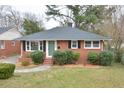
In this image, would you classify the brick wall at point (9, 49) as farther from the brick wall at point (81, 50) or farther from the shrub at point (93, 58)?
the shrub at point (93, 58)

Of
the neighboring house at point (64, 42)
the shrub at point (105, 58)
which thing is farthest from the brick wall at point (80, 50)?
the shrub at point (105, 58)

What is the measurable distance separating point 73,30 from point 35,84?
1237 cm

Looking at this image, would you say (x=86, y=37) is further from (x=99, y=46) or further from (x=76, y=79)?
(x=76, y=79)

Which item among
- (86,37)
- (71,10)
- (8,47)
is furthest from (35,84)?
(71,10)

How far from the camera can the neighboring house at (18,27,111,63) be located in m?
21.3

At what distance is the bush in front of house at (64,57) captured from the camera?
19.5 metres

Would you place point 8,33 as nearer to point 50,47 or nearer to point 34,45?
point 34,45

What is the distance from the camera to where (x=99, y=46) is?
21281mm

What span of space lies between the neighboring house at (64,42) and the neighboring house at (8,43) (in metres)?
5.14

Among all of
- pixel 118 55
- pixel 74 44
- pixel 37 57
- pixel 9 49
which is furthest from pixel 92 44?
pixel 9 49

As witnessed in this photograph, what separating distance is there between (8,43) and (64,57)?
1143cm

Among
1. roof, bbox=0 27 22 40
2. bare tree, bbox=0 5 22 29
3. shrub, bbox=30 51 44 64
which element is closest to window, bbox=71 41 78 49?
shrub, bbox=30 51 44 64

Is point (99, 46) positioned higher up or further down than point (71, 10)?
further down

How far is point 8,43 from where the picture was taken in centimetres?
2866
